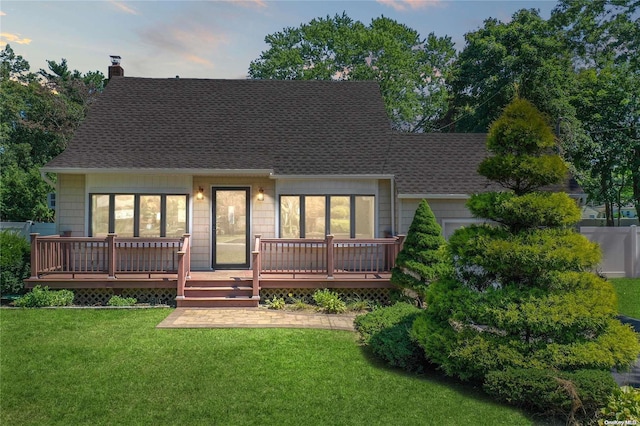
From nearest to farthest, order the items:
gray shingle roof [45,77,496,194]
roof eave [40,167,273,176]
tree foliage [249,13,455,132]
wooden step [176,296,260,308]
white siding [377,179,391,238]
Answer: wooden step [176,296,260,308], roof eave [40,167,273,176], gray shingle roof [45,77,496,194], white siding [377,179,391,238], tree foliage [249,13,455,132]

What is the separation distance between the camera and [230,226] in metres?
12.2

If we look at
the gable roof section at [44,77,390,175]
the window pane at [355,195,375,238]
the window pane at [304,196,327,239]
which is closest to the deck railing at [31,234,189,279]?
the gable roof section at [44,77,390,175]

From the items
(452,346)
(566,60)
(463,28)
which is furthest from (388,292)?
(463,28)

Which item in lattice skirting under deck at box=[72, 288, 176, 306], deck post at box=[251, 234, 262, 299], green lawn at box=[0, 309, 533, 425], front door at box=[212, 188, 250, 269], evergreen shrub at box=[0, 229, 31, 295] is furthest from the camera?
front door at box=[212, 188, 250, 269]

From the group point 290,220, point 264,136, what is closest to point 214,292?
point 290,220

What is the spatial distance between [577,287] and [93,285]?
10036 mm

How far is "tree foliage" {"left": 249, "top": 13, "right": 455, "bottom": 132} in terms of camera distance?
27188 mm

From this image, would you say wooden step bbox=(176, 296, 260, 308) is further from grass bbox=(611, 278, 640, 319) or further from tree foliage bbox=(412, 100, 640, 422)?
grass bbox=(611, 278, 640, 319)

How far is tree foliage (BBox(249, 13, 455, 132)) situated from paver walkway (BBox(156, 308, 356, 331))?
20.1 m

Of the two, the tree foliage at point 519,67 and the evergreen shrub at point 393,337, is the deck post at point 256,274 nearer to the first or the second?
the evergreen shrub at point 393,337

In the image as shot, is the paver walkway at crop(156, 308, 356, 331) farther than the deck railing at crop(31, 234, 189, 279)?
No

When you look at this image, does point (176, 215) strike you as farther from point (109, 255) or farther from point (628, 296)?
point (628, 296)

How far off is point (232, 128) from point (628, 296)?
41.0ft

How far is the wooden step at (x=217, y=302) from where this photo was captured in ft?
32.6
